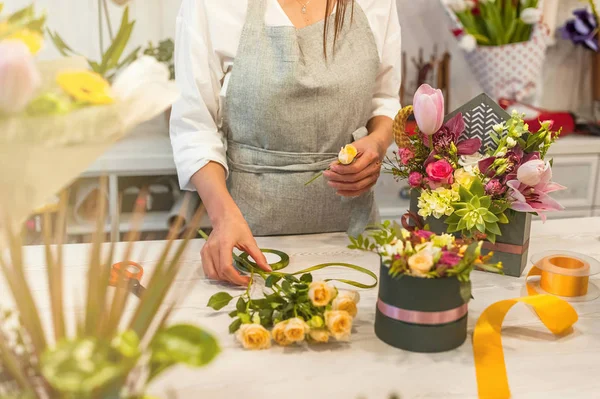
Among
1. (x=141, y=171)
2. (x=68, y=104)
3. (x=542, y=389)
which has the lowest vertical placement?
(x=141, y=171)

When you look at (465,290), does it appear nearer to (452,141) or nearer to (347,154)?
(452,141)

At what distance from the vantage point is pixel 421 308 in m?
0.94

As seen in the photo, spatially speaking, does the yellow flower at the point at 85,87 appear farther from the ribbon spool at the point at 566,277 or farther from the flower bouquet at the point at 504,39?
the flower bouquet at the point at 504,39

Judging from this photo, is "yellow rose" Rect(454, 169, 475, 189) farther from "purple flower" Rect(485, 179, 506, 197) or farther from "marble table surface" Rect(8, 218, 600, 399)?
"marble table surface" Rect(8, 218, 600, 399)

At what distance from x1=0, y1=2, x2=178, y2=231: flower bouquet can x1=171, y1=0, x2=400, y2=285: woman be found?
2.39 feet

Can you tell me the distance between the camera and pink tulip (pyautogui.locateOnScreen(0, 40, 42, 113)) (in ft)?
1.77

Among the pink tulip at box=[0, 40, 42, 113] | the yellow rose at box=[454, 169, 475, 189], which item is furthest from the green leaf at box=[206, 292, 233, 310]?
the pink tulip at box=[0, 40, 42, 113]

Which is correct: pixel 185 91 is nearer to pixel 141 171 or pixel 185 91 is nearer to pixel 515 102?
pixel 141 171

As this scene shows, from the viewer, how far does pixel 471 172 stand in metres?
1.19

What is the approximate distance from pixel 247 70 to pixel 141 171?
970 mm

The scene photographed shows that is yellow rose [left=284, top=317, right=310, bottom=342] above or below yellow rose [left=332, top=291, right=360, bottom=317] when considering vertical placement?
below

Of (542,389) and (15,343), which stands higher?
(15,343)

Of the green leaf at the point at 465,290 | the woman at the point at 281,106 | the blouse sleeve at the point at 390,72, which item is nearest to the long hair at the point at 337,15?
the woman at the point at 281,106

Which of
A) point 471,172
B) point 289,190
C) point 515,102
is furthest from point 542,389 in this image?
point 515,102
